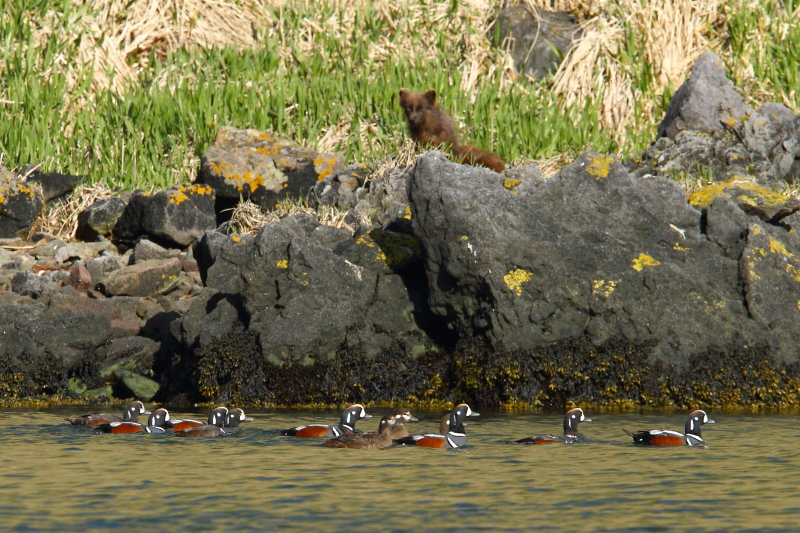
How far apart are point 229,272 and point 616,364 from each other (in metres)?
4.55

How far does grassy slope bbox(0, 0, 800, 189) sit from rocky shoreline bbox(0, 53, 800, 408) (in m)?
5.09

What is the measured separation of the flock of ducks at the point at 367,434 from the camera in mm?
8125

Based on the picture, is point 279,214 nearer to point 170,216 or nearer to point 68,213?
point 170,216

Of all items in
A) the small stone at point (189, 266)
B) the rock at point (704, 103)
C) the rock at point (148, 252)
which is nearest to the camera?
the small stone at point (189, 266)

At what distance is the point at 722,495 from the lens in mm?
6262

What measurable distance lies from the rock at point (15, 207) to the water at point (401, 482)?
6.91m

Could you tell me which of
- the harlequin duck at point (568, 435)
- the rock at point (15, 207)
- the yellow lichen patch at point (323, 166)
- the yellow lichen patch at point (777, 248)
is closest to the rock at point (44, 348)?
the rock at point (15, 207)

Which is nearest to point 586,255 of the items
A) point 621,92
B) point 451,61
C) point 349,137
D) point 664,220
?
point 664,220

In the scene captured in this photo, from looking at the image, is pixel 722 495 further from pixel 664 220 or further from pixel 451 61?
pixel 451 61

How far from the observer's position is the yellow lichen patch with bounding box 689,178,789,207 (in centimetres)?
1149

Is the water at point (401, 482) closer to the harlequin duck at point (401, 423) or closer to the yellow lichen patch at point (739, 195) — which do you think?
the harlequin duck at point (401, 423)

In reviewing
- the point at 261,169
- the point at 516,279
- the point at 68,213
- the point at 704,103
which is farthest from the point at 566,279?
the point at 68,213

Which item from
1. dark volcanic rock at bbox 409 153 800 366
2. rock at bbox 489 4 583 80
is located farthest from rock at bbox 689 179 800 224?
rock at bbox 489 4 583 80

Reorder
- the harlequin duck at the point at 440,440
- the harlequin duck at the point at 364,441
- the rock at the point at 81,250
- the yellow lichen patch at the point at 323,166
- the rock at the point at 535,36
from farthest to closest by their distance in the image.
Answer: the rock at the point at 535,36
the yellow lichen patch at the point at 323,166
the rock at the point at 81,250
the harlequin duck at the point at 440,440
the harlequin duck at the point at 364,441
